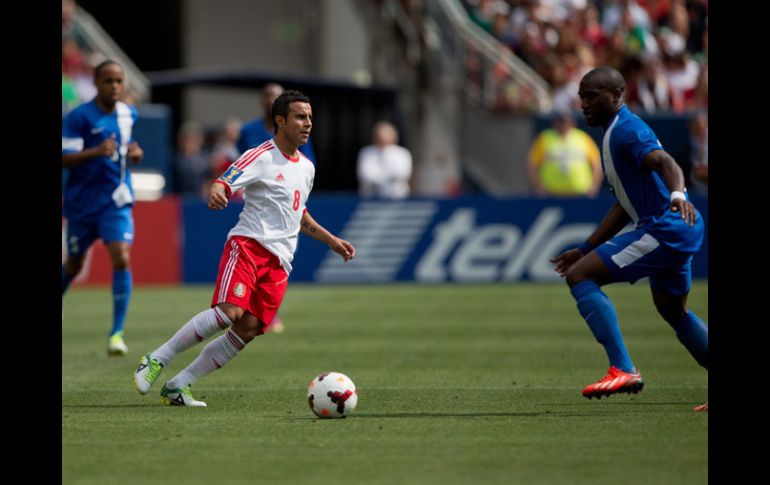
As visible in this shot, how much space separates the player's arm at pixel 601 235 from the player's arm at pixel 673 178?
511 millimetres

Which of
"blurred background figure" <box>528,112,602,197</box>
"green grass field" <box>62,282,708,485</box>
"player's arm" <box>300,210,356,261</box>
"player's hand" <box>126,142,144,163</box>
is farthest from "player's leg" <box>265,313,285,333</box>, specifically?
"blurred background figure" <box>528,112,602,197</box>

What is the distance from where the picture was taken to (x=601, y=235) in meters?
8.96

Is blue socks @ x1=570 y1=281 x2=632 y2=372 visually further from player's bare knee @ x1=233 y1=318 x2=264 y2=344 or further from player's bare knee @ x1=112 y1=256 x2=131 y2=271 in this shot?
player's bare knee @ x1=112 y1=256 x2=131 y2=271

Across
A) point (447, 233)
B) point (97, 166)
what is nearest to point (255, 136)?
point (97, 166)

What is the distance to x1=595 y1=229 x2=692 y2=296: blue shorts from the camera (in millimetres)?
8562

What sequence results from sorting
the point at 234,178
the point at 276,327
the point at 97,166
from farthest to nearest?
the point at 276,327
the point at 97,166
the point at 234,178

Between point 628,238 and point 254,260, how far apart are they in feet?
7.59

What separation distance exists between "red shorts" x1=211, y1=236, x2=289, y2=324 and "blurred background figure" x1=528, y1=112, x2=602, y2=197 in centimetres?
1256

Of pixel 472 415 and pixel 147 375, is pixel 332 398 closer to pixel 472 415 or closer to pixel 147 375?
pixel 472 415
